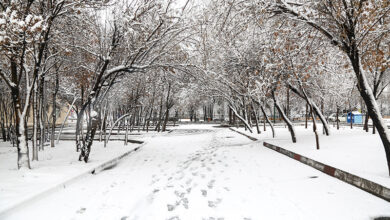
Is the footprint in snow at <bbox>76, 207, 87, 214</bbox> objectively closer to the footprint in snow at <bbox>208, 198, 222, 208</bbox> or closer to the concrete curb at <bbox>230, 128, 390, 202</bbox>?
the footprint in snow at <bbox>208, 198, 222, 208</bbox>

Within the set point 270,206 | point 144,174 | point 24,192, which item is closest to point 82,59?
point 144,174

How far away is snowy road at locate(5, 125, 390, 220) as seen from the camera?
13.9ft

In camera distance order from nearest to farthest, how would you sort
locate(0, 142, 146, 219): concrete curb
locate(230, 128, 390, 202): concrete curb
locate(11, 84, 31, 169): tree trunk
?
locate(0, 142, 146, 219): concrete curb
locate(230, 128, 390, 202): concrete curb
locate(11, 84, 31, 169): tree trunk

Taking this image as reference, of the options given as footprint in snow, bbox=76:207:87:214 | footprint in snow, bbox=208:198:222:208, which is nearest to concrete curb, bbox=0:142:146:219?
footprint in snow, bbox=76:207:87:214

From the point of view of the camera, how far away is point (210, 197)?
517cm

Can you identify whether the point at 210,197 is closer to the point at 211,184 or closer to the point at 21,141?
the point at 211,184

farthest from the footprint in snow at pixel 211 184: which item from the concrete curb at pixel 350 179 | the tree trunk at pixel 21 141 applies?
the tree trunk at pixel 21 141

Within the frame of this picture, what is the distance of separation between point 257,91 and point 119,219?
1367cm

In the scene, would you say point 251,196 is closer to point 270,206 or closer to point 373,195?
point 270,206

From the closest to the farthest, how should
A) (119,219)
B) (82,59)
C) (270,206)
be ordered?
(119,219)
(270,206)
(82,59)

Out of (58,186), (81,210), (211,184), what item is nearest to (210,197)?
(211,184)

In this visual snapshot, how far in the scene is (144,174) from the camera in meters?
7.44

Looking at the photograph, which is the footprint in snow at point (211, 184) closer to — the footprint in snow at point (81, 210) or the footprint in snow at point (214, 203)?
the footprint in snow at point (214, 203)

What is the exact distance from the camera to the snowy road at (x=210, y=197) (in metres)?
4.24
